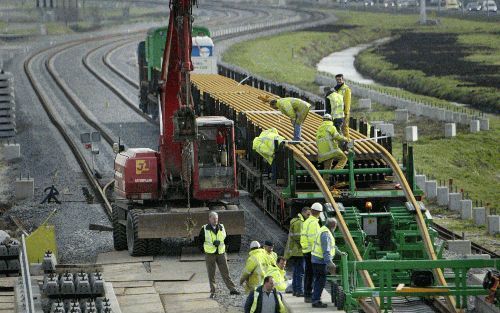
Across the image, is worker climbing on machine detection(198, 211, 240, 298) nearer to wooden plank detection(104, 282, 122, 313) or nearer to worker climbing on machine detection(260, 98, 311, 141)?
wooden plank detection(104, 282, 122, 313)

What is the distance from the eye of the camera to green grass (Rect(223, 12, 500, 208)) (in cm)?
4434

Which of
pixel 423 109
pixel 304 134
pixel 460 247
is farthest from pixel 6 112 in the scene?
pixel 460 247

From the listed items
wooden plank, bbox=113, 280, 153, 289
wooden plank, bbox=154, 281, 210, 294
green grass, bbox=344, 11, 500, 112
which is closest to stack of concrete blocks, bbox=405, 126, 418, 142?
green grass, bbox=344, 11, 500, 112

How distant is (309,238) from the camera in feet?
78.5

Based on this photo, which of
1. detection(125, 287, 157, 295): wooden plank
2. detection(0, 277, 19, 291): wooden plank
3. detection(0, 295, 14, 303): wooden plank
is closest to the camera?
detection(0, 295, 14, 303): wooden plank

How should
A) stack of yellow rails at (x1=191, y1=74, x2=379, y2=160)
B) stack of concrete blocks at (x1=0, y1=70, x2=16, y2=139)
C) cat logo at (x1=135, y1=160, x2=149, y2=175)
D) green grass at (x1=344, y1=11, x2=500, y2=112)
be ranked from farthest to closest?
green grass at (x1=344, y1=11, x2=500, y2=112)
stack of concrete blocks at (x1=0, y1=70, x2=16, y2=139)
cat logo at (x1=135, y1=160, x2=149, y2=175)
stack of yellow rails at (x1=191, y1=74, x2=379, y2=160)

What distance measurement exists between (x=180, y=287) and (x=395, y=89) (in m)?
52.0

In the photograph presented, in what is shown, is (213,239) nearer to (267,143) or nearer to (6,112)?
(267,143)

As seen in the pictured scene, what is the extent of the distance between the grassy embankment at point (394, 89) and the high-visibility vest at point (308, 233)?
561 inches

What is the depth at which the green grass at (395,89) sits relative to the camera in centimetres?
Result: 4434

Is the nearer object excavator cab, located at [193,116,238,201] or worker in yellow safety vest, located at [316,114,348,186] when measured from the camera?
worker in yellow safety vest, located at [316,114,348,186]

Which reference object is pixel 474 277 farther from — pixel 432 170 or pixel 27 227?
pixel 432 170

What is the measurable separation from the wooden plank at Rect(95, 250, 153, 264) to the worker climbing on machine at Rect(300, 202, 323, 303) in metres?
5.84

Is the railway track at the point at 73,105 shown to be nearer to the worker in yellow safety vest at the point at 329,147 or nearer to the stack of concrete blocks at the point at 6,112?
the stack of concrete blocks at the point at 6,112
